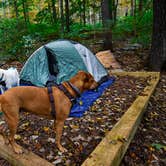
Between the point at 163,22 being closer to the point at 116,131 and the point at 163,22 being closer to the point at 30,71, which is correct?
the point at 30,71

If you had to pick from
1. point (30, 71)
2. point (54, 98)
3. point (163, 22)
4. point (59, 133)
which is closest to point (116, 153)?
point (59, 133)

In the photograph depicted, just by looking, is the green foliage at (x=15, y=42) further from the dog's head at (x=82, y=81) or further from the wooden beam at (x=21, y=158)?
Answer: the wooden beam at (x=21, y=158)

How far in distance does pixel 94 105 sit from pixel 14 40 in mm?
6202

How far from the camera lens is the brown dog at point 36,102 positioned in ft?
9.45

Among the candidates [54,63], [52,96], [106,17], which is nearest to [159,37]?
[54,63]

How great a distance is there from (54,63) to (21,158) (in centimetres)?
408

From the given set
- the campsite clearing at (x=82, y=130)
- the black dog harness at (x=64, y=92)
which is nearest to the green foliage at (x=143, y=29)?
the campsite clearing at (x=82, y=130)

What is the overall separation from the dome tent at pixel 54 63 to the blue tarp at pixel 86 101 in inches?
16.3

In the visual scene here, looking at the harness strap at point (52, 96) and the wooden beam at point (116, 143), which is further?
the harness strap at point (52, 96)

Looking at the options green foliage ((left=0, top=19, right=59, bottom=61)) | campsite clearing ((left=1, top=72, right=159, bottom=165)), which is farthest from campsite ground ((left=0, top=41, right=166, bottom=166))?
green foliage ((left=0, top=19, right=59, bottom=61))

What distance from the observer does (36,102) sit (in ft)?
10.2

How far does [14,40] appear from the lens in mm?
9883

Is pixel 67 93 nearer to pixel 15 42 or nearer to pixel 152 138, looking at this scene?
pixel 152 138

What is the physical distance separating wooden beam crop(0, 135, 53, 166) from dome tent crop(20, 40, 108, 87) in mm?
3370
